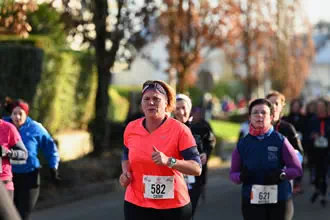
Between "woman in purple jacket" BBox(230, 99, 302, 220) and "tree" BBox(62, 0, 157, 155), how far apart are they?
10.9 metres

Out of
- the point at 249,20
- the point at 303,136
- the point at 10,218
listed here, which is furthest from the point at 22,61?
the point at 249,20

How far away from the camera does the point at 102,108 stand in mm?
18609

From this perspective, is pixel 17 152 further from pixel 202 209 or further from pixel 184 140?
pixel 202 209

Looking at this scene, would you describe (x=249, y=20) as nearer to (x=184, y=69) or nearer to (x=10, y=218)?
(x=184, y=69)

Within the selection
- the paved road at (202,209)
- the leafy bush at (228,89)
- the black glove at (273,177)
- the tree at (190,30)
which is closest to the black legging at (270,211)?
the black glove at (273,177)

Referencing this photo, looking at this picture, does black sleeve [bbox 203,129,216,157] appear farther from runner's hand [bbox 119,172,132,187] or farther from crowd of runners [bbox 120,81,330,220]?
runner's hand [bbox 119,172,132,187]

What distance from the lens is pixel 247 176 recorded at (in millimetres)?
7270

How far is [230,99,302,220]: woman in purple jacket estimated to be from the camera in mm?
7191

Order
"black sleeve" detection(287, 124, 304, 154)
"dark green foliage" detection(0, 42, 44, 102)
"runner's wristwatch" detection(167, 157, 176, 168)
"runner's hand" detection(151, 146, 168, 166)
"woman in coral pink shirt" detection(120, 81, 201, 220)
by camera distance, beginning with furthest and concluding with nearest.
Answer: "dark green foliage" detection(0, 42, 44, 102) < "black sleeve" detection(287, 124, 304, 154) < "woman in coral pink shirt" detection(120, 81, 201, 220) < "runner's wristwatch" detection(167, 157, 176, 168) < "runner's hand" detection(151, 146, 168, 166)

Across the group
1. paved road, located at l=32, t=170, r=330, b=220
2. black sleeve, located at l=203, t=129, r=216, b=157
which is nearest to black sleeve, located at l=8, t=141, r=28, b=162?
black sleeve, located at l=203, t=129, r=216, b=157

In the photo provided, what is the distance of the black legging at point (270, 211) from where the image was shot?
23.6ft

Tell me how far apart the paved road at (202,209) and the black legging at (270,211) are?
5.07 meters

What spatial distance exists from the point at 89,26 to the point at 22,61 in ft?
7.16

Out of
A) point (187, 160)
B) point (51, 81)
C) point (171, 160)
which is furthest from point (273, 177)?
point (51, 81)
